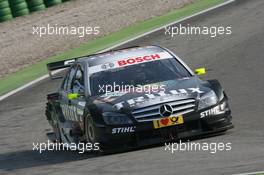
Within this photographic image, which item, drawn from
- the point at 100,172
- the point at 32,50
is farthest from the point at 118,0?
the point at 100,172

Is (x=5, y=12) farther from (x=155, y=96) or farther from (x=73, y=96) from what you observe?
(x=155, y=96)

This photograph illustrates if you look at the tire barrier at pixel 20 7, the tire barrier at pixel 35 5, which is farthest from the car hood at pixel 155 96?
the tire barrier at pixel 35 5

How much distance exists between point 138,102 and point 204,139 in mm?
997

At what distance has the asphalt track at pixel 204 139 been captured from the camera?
9852 mm

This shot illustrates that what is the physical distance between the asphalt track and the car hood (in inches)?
23.8

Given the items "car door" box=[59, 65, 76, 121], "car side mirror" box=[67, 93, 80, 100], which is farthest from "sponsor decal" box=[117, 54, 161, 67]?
"car door" box=[59, 65, 76, 121]

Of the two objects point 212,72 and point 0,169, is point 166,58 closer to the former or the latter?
point 0,169

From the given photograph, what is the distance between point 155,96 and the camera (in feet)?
37.3

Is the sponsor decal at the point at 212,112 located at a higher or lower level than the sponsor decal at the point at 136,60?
lower

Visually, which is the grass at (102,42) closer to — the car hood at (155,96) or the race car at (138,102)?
the race car at (138,102)

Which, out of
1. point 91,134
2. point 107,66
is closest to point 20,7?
point 107,66

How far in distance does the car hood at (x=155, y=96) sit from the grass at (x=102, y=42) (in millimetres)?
7592

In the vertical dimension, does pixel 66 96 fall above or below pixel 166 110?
below

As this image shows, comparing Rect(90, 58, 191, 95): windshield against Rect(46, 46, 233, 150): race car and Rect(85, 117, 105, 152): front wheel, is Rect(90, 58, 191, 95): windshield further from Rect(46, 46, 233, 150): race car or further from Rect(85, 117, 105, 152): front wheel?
Rect(85, 117, 105, 152): front wheel
